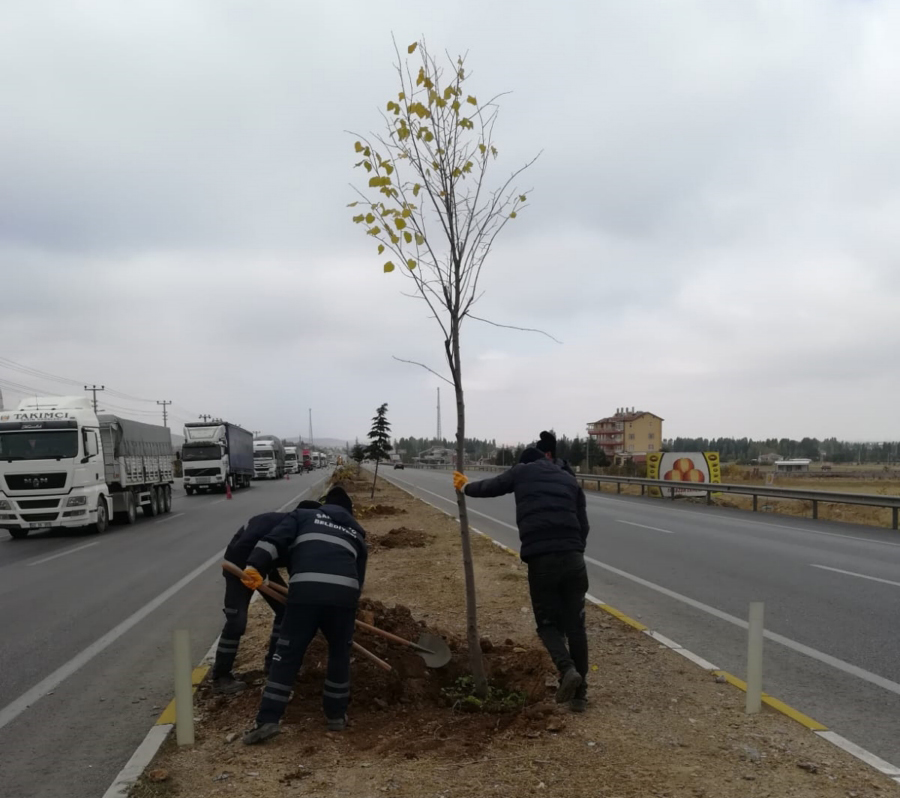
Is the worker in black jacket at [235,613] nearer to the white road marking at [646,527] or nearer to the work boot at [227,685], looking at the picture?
the work boot at [227,685]

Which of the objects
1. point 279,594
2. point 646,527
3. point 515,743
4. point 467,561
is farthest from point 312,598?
point 646,527

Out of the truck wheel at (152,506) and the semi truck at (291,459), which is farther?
the semi truck at (291,459)

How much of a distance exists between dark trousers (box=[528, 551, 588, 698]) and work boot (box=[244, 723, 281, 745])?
5.97 feet

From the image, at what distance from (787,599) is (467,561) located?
5.78m

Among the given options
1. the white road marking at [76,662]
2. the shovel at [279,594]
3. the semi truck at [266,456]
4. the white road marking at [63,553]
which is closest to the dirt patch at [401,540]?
the white road marking at [76,662]

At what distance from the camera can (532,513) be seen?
5387 millimetres

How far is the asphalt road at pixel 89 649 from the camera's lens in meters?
4.81

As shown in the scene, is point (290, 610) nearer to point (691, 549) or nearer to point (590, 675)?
point (590, 675)

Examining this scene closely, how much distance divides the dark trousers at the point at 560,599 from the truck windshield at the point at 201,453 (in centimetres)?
3685

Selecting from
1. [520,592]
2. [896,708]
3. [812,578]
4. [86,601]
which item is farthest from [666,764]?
[86,601]

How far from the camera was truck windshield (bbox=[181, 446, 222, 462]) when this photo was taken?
A: 39969 millimetres

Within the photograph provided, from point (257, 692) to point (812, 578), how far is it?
8508 millimetres

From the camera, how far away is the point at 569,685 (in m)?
4.99

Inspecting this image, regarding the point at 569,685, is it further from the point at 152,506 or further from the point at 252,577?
the point at 152,506
